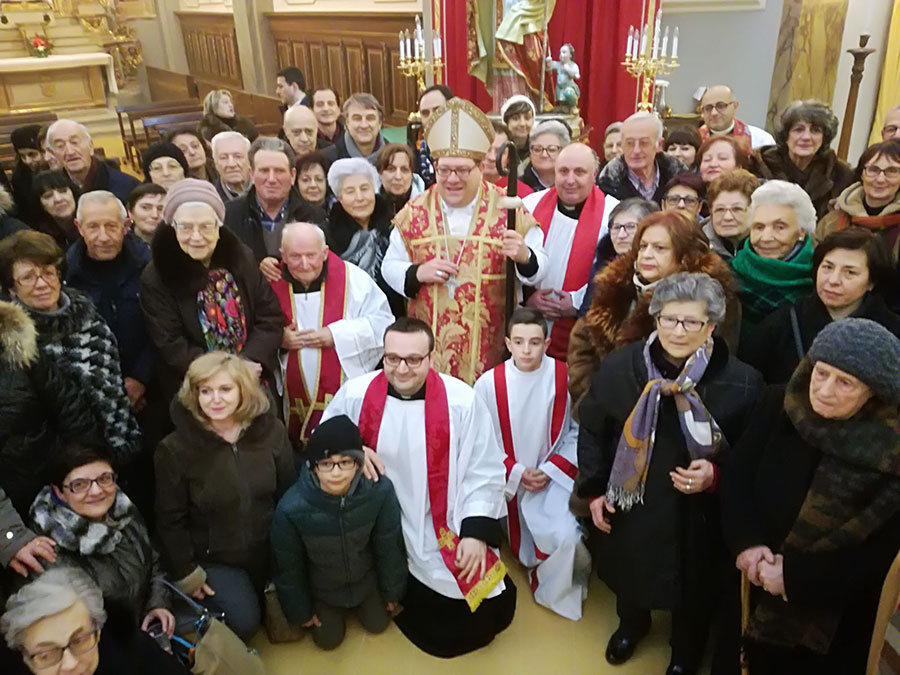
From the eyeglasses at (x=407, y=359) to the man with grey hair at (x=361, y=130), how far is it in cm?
238

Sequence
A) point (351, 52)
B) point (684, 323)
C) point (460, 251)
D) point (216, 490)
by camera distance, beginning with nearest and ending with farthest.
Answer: point (684, 323) → point (216, 490) → point (460, 251) → point (351, 52)

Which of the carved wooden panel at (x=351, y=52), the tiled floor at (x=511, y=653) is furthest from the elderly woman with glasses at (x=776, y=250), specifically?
the carved wooden panel at (x=351, y=52)

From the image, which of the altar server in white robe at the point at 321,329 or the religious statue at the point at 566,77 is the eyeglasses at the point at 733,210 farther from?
the religious statue at the point at 566,77

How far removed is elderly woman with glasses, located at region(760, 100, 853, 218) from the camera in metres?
3.84

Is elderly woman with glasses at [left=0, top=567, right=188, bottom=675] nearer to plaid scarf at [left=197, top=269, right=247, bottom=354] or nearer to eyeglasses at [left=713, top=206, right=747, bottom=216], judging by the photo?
plaid scarf at [left=197, top=269, right=247, bottom=354]

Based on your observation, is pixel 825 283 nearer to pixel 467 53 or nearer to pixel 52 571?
pixel 52 571

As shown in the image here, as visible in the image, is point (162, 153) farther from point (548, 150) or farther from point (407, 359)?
point (407, 359)

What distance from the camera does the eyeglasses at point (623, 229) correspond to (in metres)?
3.08

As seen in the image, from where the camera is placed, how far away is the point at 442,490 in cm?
293

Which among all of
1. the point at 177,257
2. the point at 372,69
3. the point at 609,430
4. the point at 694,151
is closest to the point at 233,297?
the point at 177,257

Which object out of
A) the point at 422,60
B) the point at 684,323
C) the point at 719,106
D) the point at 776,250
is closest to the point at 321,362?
the point at 684,323

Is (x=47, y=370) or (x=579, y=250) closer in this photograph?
(x=47, y=370)

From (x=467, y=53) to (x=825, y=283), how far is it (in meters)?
5.21

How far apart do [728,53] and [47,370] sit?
7.36 m
